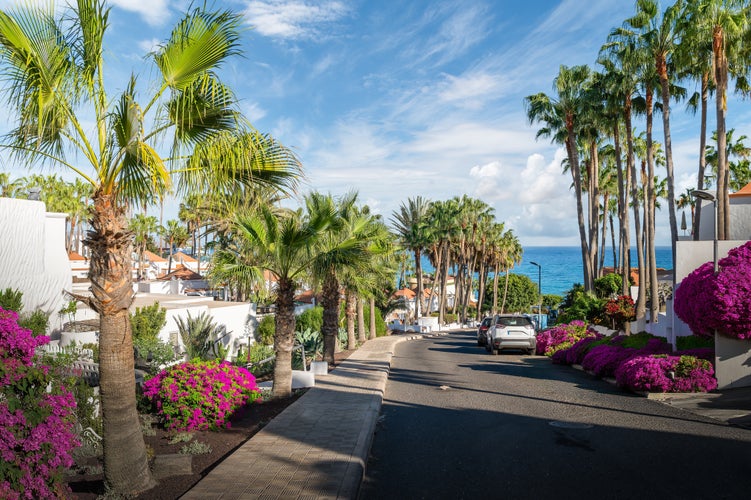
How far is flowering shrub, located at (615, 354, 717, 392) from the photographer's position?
13141mm

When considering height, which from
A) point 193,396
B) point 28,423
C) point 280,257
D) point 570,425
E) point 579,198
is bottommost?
point 570,425

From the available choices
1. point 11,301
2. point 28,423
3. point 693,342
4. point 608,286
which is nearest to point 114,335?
point 28,423

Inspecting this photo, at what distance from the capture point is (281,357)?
43.4 feet

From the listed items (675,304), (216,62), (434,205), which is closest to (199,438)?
(216,62)

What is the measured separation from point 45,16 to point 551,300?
348ft

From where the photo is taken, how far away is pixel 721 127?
88.7 feet

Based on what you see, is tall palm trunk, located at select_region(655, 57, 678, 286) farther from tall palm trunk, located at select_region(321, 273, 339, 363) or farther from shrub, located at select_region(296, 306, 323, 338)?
shrub, located at select_region(296, 306, 323, 338)

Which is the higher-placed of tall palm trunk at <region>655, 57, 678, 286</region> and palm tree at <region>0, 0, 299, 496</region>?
tall palm trunk at <region>655, 57, 678, 286</region>

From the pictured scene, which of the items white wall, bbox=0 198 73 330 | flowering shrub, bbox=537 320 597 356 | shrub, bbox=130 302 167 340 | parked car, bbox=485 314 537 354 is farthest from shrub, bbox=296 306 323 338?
white wall, bbox=0 198 73 330

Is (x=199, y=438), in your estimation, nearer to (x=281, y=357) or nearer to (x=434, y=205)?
(x=281, y=357)

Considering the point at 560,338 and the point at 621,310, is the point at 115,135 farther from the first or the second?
the point at 621,310

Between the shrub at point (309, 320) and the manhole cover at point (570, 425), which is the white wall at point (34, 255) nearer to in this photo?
the manhole cover at point (570, 425)

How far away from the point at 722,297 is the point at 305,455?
9.70 m

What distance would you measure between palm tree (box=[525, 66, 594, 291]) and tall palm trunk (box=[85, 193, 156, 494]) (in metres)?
35.7
